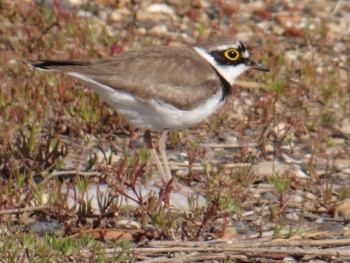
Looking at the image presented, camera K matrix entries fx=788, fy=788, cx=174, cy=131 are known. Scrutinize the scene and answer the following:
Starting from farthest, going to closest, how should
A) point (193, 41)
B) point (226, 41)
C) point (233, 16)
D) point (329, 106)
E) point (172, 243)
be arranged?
point (233, 16) → point (193, 41) → point (329, 106) → point (226, 41) → point (172, 243)

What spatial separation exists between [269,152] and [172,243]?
1.90 m

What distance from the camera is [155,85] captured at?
221 inches

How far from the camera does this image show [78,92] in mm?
6746

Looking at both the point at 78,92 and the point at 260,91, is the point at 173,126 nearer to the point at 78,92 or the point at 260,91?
the point at 78,92

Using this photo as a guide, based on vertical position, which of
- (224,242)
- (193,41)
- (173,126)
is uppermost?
(193,41)

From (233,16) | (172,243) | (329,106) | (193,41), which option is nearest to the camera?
(172,243)

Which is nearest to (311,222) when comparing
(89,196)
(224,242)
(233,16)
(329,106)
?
(224,242)

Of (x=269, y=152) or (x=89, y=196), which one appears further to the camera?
(x=269, y=152)

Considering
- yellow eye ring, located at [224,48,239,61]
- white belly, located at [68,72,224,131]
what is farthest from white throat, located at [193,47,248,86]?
white belly, located at [68,72,224,131]

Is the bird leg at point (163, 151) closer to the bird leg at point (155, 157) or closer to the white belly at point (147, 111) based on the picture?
the bird leg at point (155, 157)

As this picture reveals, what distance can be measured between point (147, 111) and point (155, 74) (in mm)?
295

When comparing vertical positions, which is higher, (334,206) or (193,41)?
(193,41)

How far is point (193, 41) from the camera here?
8.21 metres

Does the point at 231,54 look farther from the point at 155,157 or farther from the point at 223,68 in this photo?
the point at 155,157
